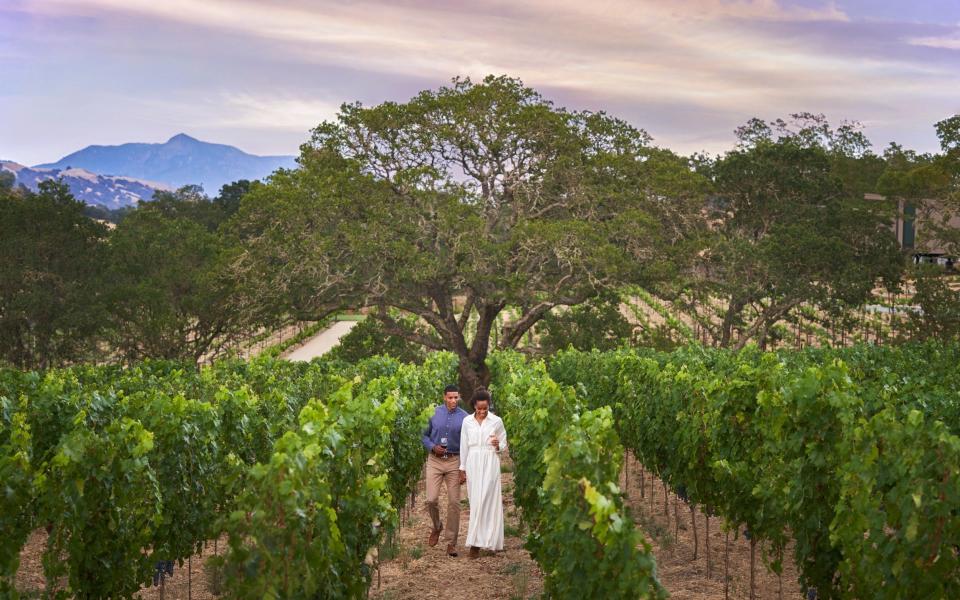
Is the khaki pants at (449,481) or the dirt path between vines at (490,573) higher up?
the khaki pants at (449,481)

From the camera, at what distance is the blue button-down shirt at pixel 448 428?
9945mm

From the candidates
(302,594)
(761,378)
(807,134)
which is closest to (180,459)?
(302,594)

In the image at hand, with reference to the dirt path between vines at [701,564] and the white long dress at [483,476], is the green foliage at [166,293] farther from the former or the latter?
the white long dress at [483,476]

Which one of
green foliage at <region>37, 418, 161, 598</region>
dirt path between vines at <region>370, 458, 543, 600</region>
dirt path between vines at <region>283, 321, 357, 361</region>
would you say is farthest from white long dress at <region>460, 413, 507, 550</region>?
dirt path between vines at <region>283, 321, 357, 361</region>

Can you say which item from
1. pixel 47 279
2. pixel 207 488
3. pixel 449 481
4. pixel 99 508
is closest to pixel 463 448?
pixel 449 481

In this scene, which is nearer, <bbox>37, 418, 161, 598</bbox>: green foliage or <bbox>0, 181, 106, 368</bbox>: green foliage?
<bbox>37, 418, 161, 598</bbox>: green foliage

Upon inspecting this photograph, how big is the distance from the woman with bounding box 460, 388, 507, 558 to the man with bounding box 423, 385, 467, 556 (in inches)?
15.0

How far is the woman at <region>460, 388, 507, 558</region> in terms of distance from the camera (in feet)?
30.8

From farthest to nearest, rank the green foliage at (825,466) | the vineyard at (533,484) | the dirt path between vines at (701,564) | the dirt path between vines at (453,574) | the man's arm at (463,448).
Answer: the dirt path between vines at (701,564), the man's arm at (463,448), the dirt path between vines at (453,574), the green foliage at (825,466), the vineyard at (533,484)

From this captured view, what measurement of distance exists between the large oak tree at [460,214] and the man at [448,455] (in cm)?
1663

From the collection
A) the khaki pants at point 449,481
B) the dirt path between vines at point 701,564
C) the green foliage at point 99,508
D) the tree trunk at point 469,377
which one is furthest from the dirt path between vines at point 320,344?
the green foliage at point 99,508

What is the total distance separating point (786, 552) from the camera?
11609 millimetres

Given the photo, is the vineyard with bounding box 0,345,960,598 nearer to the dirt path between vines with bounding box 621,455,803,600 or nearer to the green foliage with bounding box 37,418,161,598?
the green foliage with bounding box 37,418,161,598

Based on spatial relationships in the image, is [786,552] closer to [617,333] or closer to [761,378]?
[761,378]
